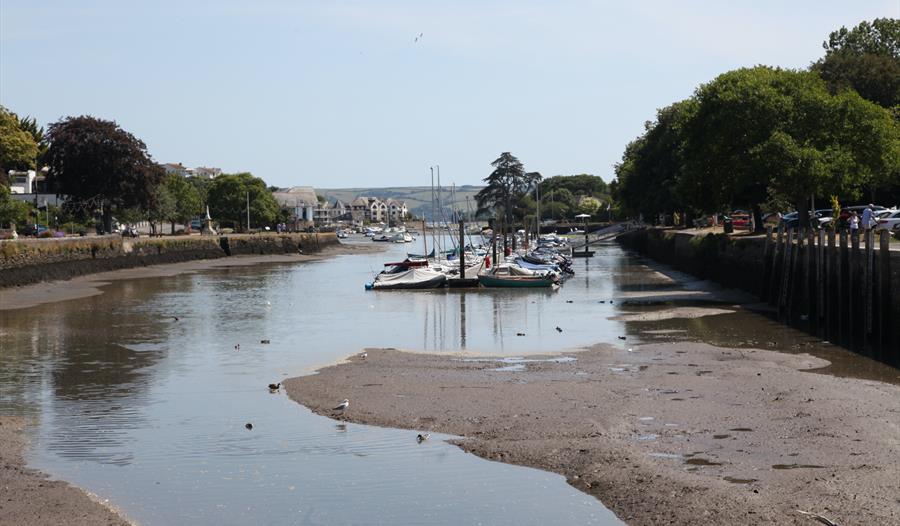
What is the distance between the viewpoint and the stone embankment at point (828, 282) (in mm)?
30344

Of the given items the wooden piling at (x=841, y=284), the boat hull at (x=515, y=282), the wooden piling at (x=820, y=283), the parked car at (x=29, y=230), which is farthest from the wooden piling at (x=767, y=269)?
the parked car at (x=29, y=230)

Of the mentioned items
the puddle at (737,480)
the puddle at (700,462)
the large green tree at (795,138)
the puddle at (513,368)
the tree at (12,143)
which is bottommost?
the puddle at (513,368)

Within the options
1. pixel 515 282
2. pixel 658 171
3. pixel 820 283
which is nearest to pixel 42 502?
pixel 820 283

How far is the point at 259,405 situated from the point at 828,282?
20368 mm

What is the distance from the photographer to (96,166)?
93.9m

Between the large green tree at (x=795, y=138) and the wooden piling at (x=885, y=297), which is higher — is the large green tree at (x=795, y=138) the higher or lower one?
the higher one

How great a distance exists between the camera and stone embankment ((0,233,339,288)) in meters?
57.8

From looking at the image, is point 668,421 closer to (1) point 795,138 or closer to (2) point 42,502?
(2) point 42,502

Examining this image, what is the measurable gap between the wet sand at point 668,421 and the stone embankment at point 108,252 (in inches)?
1358

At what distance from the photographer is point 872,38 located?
4437 inches

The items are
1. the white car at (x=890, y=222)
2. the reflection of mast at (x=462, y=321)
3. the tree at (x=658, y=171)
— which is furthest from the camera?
the tree at (x=658, y=171)

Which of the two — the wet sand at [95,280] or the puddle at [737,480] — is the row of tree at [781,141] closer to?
the wet sand at [95,280]

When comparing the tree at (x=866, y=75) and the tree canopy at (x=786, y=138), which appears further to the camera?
the tree at (x=866, y=75)

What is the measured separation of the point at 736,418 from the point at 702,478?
4372mm
